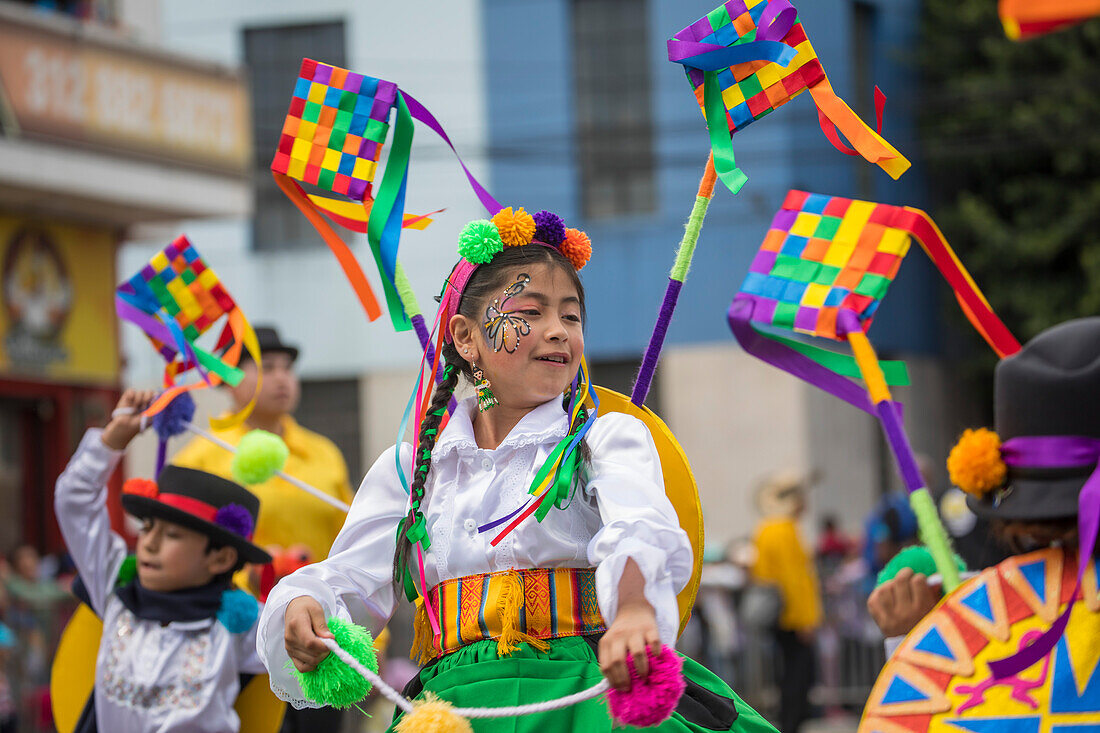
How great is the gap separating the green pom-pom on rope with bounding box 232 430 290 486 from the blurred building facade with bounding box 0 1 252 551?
8.61 m

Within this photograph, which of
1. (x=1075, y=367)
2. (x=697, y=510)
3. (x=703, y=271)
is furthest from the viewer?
(x=703, y=271)

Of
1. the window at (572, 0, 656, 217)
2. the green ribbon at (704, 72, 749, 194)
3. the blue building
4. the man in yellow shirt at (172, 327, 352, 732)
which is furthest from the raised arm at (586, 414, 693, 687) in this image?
the window at (572, 0, 656, 217)

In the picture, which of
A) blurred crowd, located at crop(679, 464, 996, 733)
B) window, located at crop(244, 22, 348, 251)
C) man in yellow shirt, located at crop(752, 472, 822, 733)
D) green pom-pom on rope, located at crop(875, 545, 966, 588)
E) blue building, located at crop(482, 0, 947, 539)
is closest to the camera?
green pom-pom on rope, located at crop(875, 545, 966, 588)

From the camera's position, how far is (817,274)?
12.1ft

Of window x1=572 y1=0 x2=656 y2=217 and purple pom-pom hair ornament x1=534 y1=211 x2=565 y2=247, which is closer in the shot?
purple pom-pom hair ornament x1=534 y1=211 x2=565 y2=247

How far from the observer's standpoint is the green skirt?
3.12m

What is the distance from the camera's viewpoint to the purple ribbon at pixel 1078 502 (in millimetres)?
3002

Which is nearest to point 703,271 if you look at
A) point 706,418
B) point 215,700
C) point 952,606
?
point 706,418

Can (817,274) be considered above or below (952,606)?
above

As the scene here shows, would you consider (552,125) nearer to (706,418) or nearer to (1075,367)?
(706,418)

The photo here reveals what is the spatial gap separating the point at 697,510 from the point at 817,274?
2.08ft

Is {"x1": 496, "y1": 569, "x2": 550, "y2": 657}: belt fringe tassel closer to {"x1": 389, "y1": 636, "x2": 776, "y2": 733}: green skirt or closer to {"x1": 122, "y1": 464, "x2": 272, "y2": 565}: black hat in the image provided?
{"x1": 389, "y1": 636, "x2": 776, "y2": 733}: green skirt

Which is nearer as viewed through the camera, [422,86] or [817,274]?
[817,274]

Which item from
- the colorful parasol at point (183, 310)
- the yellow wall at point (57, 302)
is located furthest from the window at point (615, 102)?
the colorful parasol at point (183, 310)
